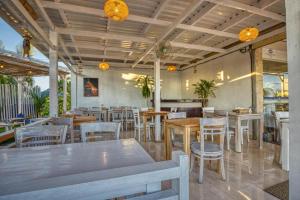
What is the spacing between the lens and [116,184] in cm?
50

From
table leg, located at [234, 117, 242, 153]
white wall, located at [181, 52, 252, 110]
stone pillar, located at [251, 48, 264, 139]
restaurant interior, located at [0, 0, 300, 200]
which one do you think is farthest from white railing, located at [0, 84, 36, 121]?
stone pillar, located at [251, 48, 264, 139]

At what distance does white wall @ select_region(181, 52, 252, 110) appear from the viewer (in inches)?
238

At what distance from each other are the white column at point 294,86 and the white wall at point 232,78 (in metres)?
5.13

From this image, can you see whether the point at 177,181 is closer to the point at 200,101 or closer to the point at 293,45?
the point at 293,45

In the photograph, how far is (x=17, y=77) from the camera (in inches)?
341

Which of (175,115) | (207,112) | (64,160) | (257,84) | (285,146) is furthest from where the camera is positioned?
(257,84)

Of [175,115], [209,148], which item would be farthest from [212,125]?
[175,115]

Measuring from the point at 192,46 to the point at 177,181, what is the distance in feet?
20.2

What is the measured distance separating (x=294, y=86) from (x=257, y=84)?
5028 millimetres

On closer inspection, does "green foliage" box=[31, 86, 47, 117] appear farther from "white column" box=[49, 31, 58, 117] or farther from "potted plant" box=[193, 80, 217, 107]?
"potted plant" box=[193, 80, 217, 107]

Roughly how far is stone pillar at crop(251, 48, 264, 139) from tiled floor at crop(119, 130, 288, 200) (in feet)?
6.32

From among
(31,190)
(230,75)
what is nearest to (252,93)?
(230,75)

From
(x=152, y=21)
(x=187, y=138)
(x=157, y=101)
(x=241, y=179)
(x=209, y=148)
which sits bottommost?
(x=241, y=179)

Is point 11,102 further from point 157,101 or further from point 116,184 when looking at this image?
point 116,184
